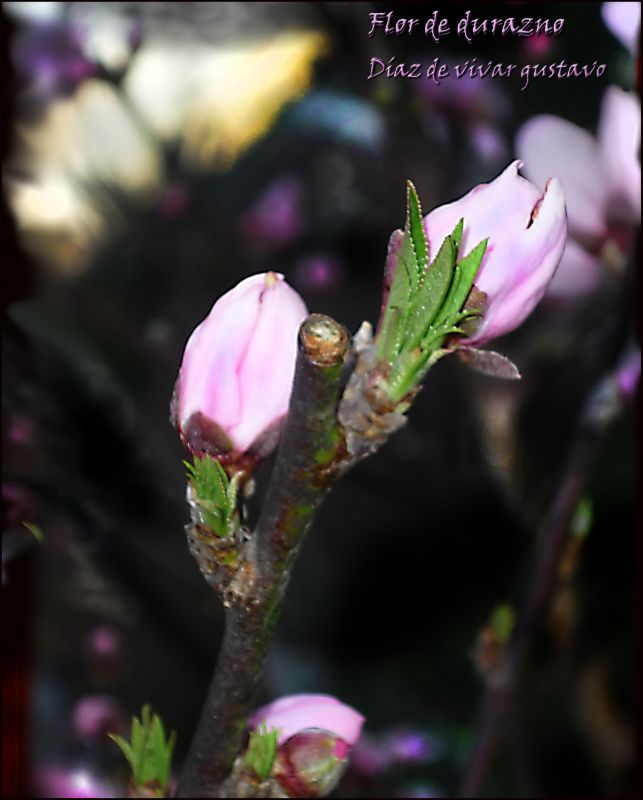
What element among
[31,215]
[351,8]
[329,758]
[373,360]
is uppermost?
[351,8]

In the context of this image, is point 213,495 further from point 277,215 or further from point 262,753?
point 277,215

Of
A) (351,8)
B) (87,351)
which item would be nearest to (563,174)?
(351,8)

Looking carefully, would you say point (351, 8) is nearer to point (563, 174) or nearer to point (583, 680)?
point (563, 174)

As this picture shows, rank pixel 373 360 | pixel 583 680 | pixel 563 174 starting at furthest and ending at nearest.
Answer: pixel 583 680 → pixel 563 174 → pixel 373 360

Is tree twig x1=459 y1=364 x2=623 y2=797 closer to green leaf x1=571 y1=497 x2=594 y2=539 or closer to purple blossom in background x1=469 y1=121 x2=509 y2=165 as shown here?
green leaf x1=571 y1=497 x2=594 y2=539

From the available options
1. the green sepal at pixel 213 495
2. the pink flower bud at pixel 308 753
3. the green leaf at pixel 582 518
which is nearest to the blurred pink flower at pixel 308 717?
the pink flower bud at pixel 308 753

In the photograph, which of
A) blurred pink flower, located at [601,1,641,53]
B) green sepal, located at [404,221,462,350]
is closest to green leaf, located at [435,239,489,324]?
green sepal, located at [404,221,462,350]

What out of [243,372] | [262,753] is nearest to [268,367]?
[243,372]

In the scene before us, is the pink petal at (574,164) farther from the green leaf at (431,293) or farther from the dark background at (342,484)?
the green leaf at (431,293)
